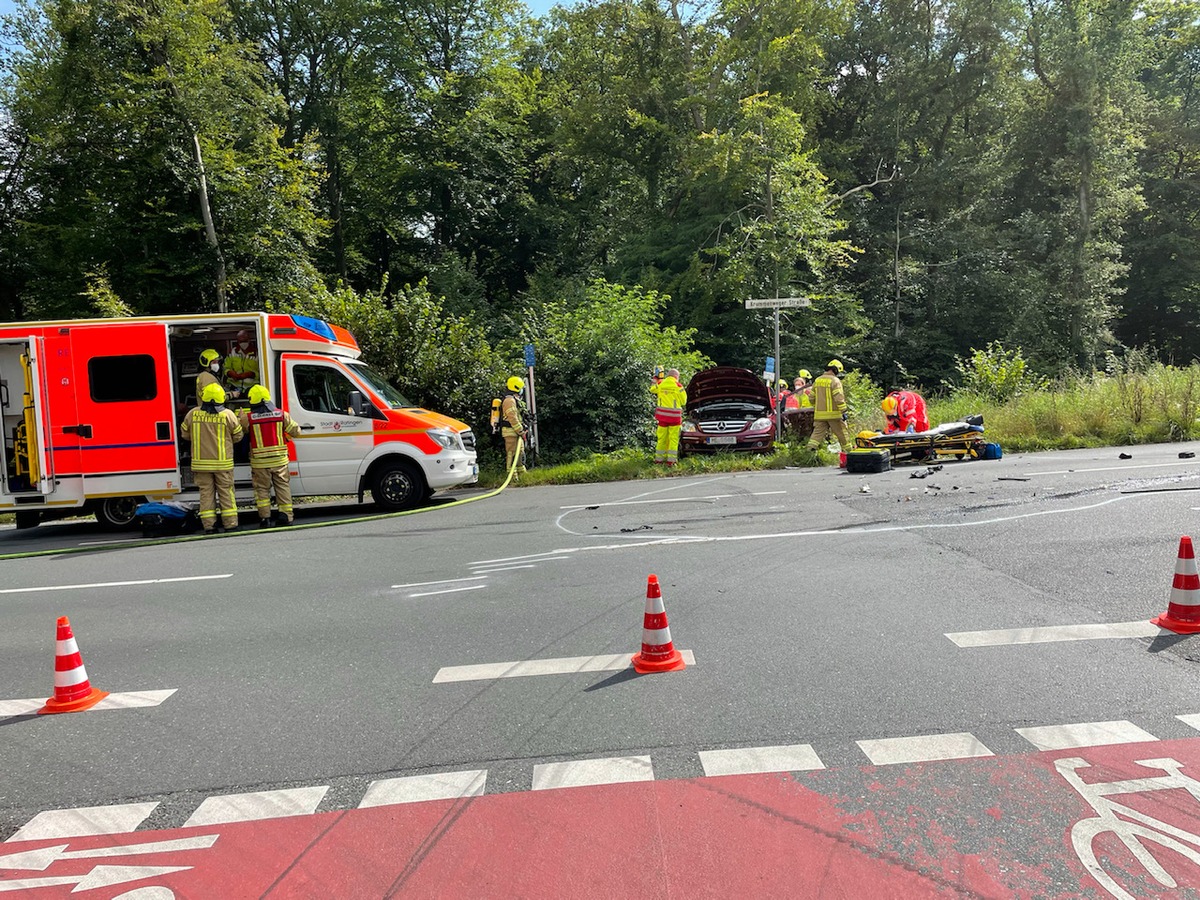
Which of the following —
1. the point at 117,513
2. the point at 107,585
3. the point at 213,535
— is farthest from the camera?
the point at 117,513

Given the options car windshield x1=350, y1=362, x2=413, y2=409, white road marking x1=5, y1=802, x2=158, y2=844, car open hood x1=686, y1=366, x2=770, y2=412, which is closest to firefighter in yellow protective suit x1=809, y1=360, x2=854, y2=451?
car open hood x1=686, y1=366, x2=770, y2=412

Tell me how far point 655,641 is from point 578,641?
0.76 meters

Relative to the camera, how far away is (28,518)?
12.7 m

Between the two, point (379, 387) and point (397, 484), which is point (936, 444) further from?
point (379, 387)

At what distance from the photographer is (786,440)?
674 inches

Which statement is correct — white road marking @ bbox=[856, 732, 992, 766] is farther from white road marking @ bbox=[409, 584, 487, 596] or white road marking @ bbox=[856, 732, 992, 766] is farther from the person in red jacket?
the person in red jacket

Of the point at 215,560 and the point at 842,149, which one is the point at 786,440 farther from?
the point at 842,149

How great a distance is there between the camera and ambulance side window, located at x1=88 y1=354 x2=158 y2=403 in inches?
447

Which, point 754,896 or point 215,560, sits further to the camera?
point 215,560

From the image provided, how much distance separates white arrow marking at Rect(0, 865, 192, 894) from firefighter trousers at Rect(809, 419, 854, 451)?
13.7 metres

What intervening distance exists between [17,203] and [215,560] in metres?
27.2

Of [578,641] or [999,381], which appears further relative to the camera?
[999,381]

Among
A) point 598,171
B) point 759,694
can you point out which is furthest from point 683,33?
point 759,694

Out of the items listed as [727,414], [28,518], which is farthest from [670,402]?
[28,518]
